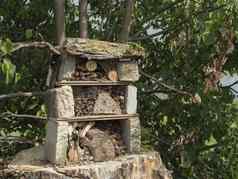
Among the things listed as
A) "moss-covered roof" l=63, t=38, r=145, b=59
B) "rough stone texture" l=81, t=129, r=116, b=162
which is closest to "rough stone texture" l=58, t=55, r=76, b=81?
"moss-covered roof" l=63, t=38, r=145, b=59

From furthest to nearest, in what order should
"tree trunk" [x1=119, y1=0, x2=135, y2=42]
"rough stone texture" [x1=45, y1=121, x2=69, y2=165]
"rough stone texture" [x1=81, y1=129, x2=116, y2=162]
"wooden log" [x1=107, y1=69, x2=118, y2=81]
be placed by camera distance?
"tree trunk" [x1=119, y1=0, x2=135, y2=42], "wooden log" [x1=107, y1=69, x2=118, y2=81], "rough stone texture" [x1=81, y1=129, x2=116, y2=162], "rough stone texture" [x1=45, y1=121, x2=69, y2=165]

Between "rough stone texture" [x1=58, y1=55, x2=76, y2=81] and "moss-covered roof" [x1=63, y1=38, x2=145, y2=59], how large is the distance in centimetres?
10

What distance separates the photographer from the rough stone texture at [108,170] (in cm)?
420

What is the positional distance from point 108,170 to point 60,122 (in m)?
0.64

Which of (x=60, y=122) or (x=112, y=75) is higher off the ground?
(x=112, y=75)

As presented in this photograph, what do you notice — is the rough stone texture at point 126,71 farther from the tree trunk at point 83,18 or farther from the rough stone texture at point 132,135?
the tree trunk at point 83,18

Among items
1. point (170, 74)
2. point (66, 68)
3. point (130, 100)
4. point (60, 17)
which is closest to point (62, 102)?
point (66, 68)

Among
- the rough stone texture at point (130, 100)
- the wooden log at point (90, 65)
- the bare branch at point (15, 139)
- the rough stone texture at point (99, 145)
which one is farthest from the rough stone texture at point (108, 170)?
the bare branch at point (15, 139)

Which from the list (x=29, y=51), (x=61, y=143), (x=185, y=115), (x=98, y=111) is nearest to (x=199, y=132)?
(x=185, y=115)

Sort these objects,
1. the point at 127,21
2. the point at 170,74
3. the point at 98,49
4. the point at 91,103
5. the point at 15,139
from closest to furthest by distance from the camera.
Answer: the point at 98,49, the point at 91,103, the point at 127,21, the point at 15,139, the point at 170,74

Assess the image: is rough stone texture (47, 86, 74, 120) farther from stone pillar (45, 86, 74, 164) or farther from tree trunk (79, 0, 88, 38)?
tree trunk (79, 0, 88, 38)

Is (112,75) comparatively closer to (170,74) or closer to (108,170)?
(108,170)

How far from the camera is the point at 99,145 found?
4.59 metres

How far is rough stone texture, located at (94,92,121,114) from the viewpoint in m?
4.63
